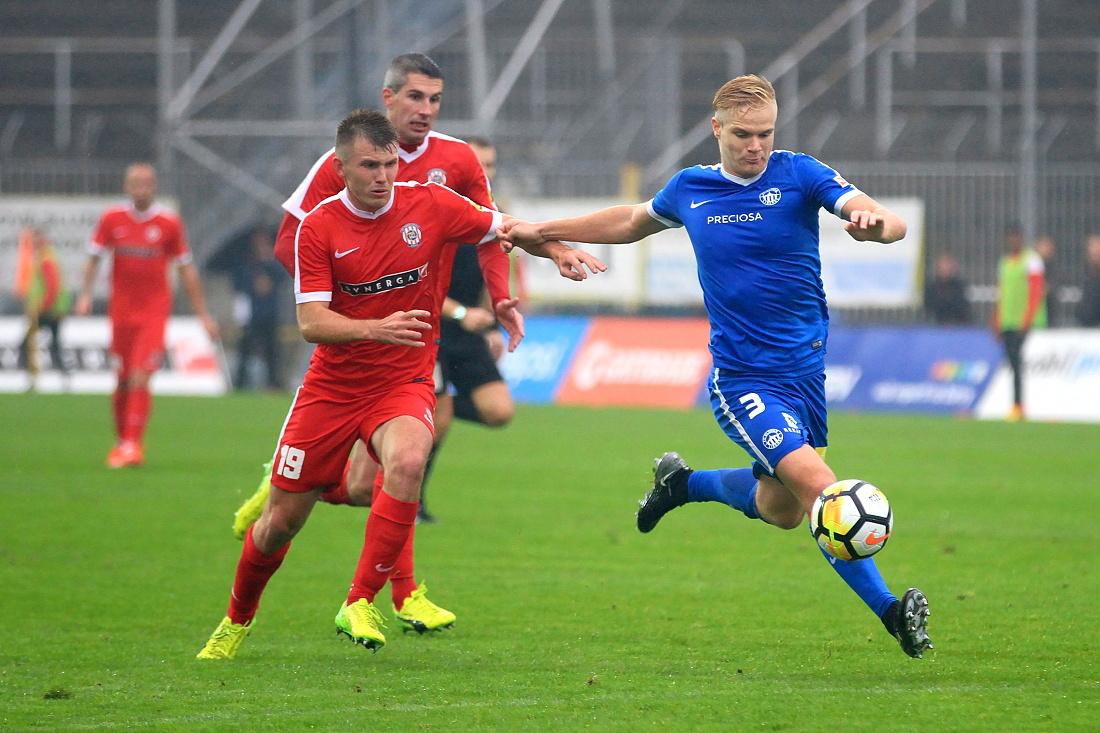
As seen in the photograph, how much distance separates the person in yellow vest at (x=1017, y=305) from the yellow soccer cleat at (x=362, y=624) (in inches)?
602

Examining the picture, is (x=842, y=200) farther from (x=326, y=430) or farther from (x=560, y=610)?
(x=560, y=610)

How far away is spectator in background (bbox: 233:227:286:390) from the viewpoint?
25.0m

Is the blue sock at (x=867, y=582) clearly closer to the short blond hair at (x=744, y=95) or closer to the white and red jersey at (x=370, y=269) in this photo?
the short blond hair at (x=744, y=95)

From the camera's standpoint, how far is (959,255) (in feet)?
84.0

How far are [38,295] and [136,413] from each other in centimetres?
1129

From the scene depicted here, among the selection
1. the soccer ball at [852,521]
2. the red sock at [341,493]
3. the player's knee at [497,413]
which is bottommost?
the player's knee at [497,413]

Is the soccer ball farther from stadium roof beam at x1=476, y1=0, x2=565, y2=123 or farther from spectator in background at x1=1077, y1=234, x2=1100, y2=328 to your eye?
stadium roof beam at x1=476, y1=0, x2=565, y2=123

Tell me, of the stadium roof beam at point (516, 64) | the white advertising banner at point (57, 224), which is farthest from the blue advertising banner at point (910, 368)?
the white advertising banner at point (57, 224)

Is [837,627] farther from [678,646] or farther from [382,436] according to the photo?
[382,436]

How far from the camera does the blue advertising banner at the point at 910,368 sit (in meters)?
22.1

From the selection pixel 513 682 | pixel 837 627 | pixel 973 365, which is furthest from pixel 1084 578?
pixel 973 365

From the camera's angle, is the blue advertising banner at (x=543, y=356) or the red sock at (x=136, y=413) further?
the blue advertising banner at (x=543, y=356)

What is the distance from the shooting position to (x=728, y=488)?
741 cm

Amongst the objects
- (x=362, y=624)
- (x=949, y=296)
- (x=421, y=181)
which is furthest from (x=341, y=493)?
(x=949, y=296)
